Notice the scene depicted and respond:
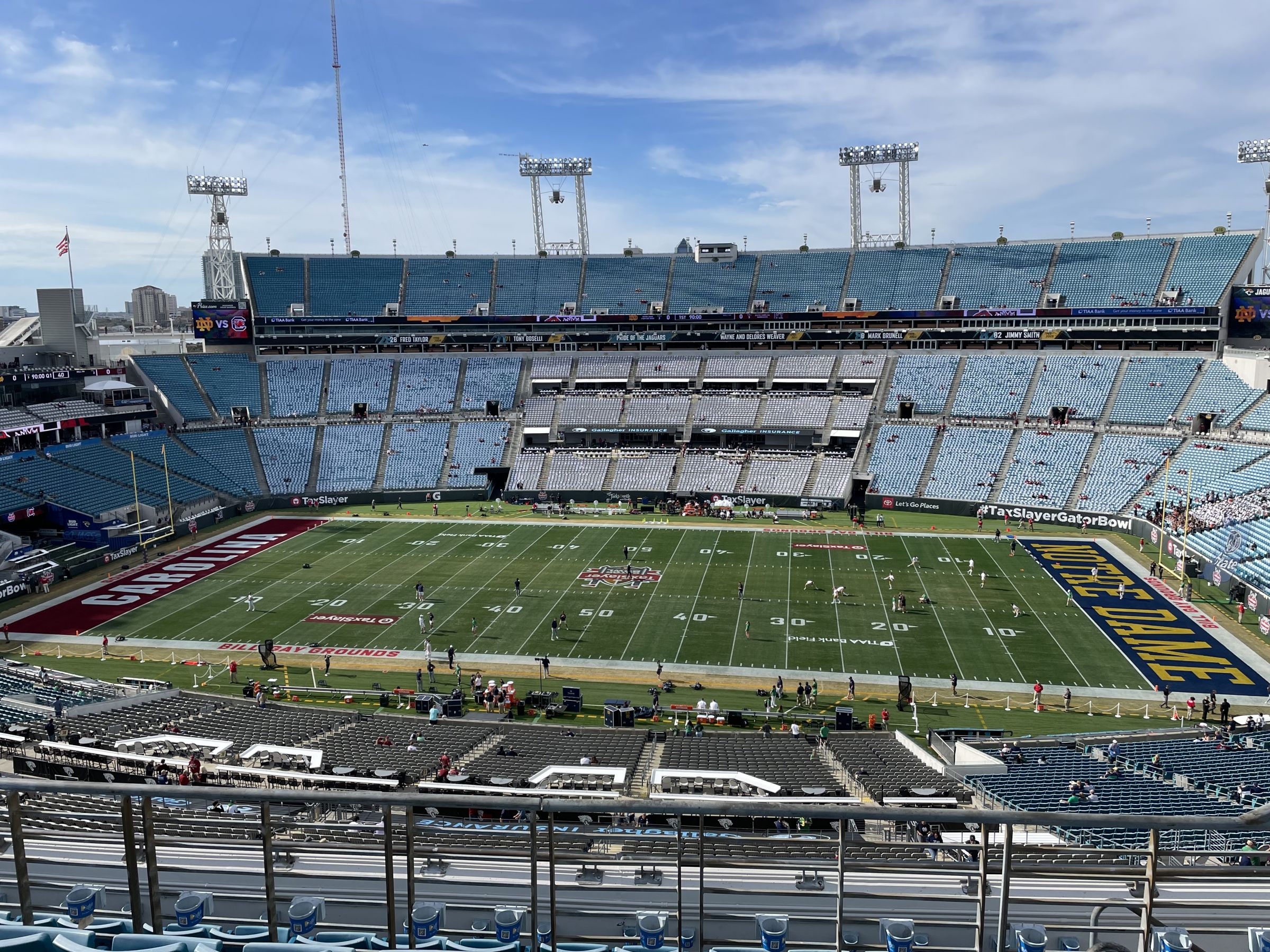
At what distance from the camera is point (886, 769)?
21.7 metres

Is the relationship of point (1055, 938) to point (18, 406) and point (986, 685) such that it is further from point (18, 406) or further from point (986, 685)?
point (18, 406)

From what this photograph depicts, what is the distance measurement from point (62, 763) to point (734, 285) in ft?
227

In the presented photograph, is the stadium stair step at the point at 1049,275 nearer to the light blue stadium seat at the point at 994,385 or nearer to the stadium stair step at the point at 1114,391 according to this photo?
the light blue stadium seat at the point at 994,385

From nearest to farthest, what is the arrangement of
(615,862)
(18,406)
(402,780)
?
1. (615,862)
2. (402,780)
3. (18,406)

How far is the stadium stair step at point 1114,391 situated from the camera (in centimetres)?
6016

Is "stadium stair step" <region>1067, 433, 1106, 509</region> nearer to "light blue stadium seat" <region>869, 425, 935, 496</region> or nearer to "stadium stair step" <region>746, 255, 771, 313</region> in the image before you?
"light blue stadium seat" <region>869, 425, 935, 496</region>

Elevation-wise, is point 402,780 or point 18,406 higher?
point 18,406

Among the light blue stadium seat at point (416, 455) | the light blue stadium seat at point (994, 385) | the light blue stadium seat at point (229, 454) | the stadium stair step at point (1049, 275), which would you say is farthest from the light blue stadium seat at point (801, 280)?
the light blue stadium seat at point (229, 454)

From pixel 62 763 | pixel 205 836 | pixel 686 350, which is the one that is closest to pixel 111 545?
pixel 62 763

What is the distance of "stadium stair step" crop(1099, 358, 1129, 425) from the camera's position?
60.2 meters

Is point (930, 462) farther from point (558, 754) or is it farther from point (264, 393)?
point (264, 393)

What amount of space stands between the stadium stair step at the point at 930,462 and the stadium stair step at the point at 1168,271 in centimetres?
2188

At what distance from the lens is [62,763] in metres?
20.6

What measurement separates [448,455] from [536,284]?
969 inches
